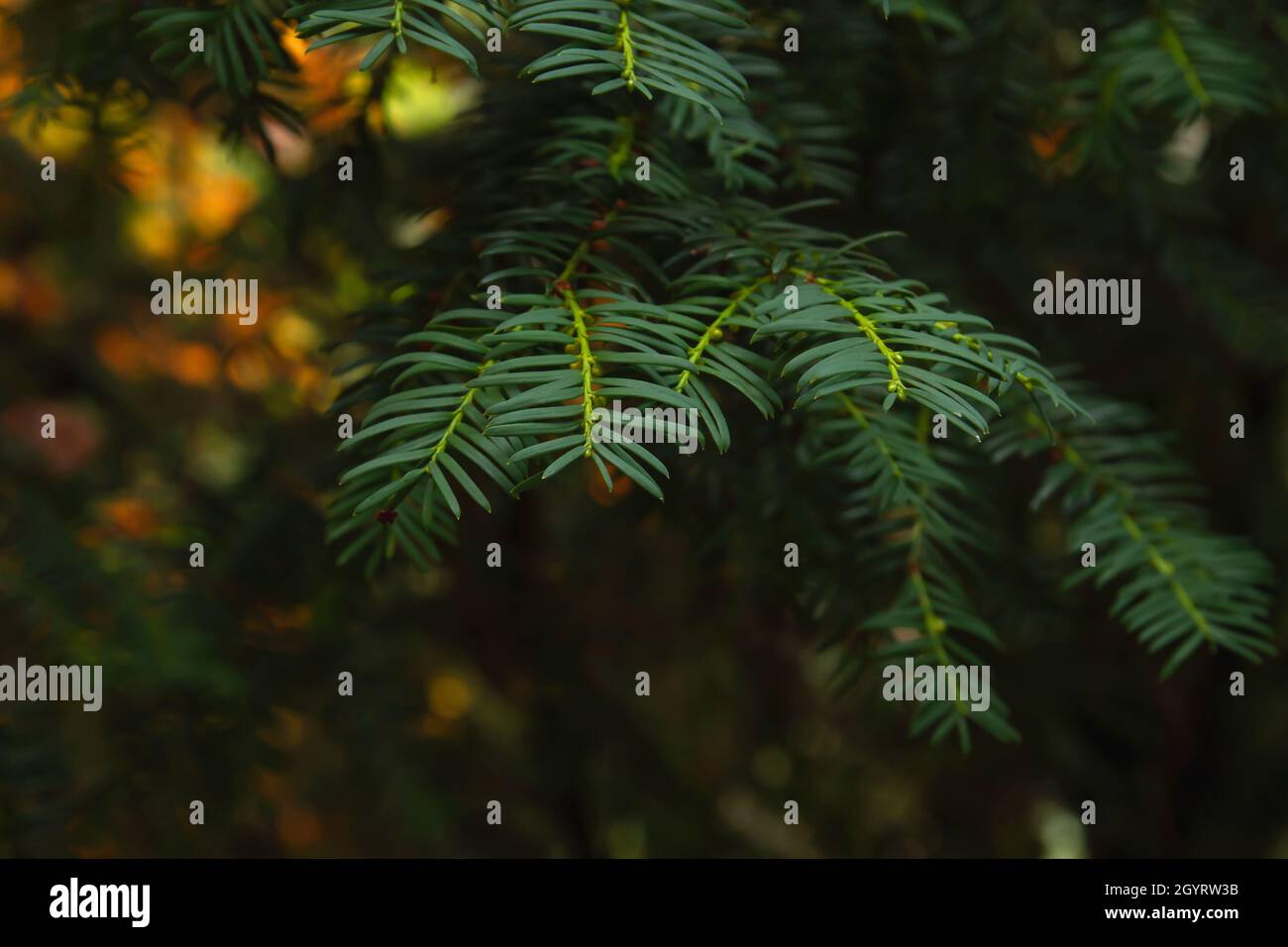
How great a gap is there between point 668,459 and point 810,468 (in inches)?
2.9

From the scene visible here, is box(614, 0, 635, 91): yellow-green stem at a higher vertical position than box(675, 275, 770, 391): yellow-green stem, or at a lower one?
higher

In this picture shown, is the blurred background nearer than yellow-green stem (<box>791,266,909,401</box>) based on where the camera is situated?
No

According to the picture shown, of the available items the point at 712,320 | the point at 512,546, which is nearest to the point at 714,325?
the point at 712,320

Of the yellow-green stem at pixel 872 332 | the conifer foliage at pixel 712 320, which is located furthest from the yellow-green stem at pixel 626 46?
the yellow-green stem at pixel 872 332

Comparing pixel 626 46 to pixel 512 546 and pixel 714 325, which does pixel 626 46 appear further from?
pixel 512 546

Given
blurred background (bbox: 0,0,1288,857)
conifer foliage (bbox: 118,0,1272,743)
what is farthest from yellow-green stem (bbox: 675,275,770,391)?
blurred background (bbox: 0,0,1288,857)

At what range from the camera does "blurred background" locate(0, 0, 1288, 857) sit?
62 centimetres

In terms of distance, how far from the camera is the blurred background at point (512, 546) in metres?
0.62

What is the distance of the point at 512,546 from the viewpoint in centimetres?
91

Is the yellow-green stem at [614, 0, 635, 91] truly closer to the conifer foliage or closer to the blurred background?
the conifer foliage

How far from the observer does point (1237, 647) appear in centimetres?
48

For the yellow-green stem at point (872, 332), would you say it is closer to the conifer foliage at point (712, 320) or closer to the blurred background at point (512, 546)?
the conifer foliage at point (712, 320)
